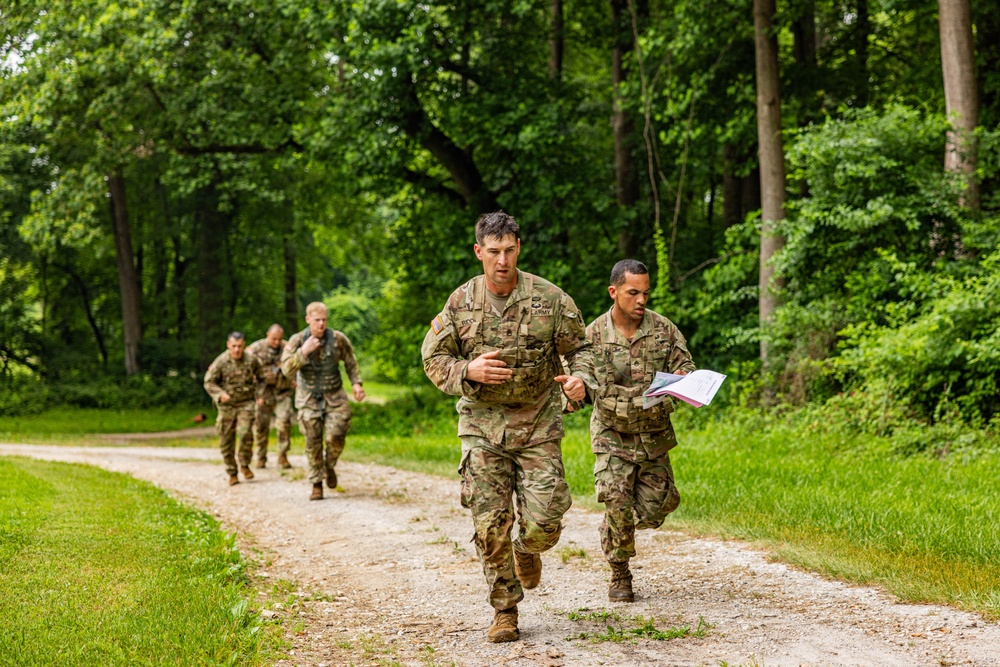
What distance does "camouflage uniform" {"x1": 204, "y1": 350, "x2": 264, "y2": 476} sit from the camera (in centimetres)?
1401

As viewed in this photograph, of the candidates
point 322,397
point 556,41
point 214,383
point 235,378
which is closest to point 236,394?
point 235,378

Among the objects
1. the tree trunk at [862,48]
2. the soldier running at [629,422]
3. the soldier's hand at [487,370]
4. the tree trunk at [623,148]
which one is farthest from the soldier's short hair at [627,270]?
the tree trunk at [862,48]

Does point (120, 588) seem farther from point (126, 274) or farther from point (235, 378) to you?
point (126, 274)

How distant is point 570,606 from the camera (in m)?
6.25

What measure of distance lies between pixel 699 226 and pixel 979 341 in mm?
13217

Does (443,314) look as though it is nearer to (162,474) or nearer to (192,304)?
(162,474)

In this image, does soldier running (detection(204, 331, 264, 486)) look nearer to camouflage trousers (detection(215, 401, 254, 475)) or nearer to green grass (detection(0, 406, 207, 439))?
camouflage trousers (detection(215, 401, 254, 475))

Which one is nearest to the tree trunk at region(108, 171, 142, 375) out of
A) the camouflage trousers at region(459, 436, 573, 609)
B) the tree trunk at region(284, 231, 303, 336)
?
the tree trunk at region(284, 231, 303, 336)

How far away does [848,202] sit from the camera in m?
14.2

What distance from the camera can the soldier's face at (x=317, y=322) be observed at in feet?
37.3

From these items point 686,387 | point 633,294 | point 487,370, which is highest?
point 633,294

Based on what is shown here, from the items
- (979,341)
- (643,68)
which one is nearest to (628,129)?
(643,68)

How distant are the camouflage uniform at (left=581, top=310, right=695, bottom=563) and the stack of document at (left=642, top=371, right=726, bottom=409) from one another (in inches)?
6.9

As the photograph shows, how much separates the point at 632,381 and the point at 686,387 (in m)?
0.70
